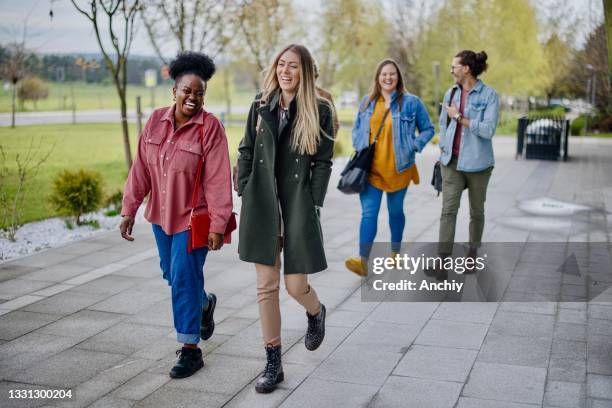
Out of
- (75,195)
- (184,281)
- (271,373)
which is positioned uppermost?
(184,281)

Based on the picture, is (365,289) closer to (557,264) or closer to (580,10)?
(557,264)

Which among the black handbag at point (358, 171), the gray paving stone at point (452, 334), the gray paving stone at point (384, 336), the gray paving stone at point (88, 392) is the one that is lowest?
the gray paving stone at point (88, 392)

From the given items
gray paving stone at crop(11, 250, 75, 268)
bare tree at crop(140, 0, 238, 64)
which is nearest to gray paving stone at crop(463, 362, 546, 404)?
gray paving stone at crop(11, 250, 75, 268)

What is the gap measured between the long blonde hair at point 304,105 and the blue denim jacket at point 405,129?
7.89 feet

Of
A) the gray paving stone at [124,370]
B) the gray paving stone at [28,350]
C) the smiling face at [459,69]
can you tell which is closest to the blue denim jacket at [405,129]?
the smiling face at [459,69]

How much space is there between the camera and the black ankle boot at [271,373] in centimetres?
406

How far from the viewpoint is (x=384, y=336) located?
5039mm

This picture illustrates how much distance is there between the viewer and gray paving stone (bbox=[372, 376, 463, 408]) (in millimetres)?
3897

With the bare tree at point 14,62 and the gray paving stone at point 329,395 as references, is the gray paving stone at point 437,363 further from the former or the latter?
the bare tree at point 14,62

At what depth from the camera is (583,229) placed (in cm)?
902

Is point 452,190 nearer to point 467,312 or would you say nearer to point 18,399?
point 467,312

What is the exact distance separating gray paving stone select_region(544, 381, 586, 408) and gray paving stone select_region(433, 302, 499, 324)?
3.96ft

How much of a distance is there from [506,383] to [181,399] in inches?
69.7

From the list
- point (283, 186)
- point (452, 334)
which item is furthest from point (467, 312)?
A: point (283, 186)
